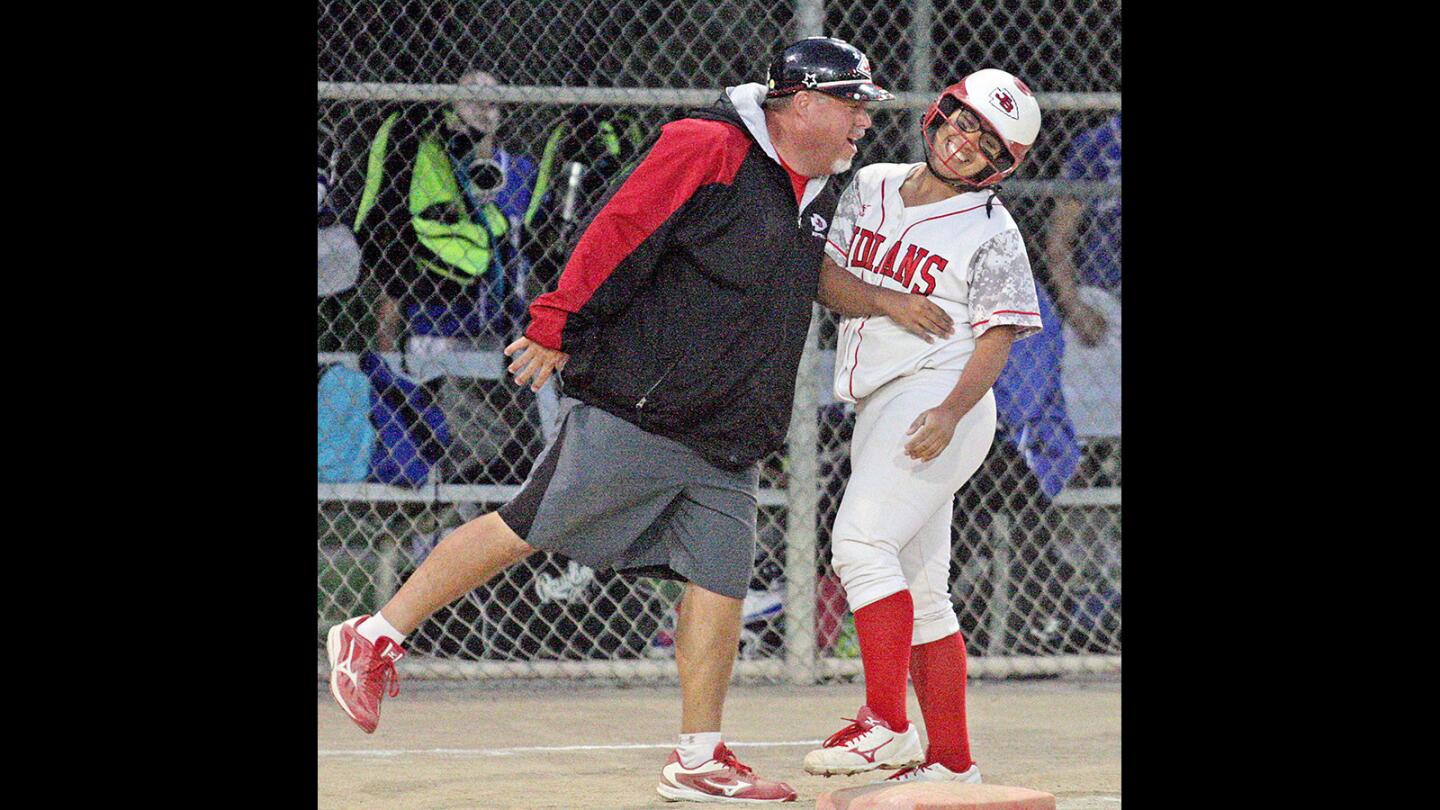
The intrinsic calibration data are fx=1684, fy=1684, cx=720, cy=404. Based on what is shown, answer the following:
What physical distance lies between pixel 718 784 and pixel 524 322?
128 inches

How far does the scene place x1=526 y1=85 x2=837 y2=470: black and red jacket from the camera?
415 centimetres

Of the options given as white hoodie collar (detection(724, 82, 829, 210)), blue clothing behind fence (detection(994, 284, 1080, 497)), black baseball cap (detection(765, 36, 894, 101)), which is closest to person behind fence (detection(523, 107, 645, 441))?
blue clothing behind fence (detection(994, 284, 1080, 497))

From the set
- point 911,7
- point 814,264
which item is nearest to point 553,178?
point 911,7

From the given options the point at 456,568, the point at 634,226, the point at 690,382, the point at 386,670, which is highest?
the point at 634,226

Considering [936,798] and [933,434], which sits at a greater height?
[933,434]

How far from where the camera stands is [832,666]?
23.3ft

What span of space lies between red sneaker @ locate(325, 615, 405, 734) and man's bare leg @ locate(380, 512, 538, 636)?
8cm

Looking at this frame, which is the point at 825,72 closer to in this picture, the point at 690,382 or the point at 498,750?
the point at 690,382

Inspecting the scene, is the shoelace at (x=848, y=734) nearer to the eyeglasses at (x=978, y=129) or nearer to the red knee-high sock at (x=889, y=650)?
the red knee-high sock at (x=889, y=650)

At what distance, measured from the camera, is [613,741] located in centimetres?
568

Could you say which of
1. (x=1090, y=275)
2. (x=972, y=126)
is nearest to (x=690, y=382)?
(x=972, y=126)

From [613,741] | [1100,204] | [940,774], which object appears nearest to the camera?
[940,774]

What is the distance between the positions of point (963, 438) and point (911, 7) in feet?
11.4

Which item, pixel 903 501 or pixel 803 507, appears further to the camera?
pixel 803 507
